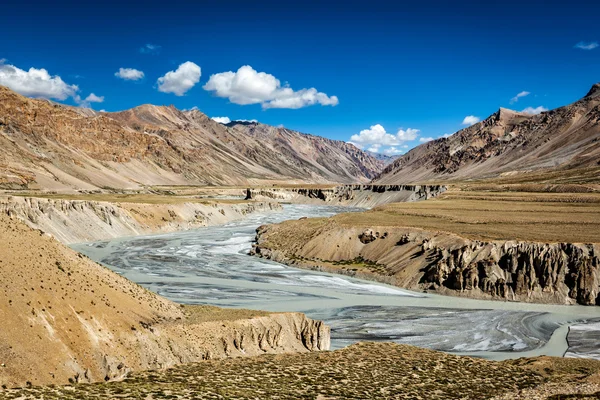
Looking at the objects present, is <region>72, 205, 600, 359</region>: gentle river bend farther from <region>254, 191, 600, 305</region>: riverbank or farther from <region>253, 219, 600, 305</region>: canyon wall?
<region>254, 191, 600, 305</region>: riverbank

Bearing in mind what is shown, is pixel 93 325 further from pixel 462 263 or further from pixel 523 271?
pixel 523 271

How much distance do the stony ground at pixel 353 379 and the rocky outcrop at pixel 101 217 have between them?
68.8 m

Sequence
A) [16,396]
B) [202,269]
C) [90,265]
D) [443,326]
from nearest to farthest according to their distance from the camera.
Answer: [16,396], [90,265], [443,326], [202,269]

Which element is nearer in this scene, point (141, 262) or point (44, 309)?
point (44, 309)

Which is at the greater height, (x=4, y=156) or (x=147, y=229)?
(x=4, y=156)

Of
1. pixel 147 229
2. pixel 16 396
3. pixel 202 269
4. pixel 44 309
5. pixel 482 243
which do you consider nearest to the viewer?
pixel 16 396

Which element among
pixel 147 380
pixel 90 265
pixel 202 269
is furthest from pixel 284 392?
pixel 202 269

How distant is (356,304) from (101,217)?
70.3 m

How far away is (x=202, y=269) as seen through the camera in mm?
70375

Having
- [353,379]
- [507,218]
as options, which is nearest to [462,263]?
[507,218]

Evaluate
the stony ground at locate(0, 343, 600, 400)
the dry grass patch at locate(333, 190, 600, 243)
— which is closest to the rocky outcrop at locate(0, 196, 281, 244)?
the dry grass patch at locate(333, 190, 600, 243)

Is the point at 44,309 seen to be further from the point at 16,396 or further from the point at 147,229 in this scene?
the point at 147,229

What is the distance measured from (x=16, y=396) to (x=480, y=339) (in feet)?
116

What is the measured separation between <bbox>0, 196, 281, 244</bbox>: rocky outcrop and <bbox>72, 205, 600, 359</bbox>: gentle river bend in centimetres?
1453
